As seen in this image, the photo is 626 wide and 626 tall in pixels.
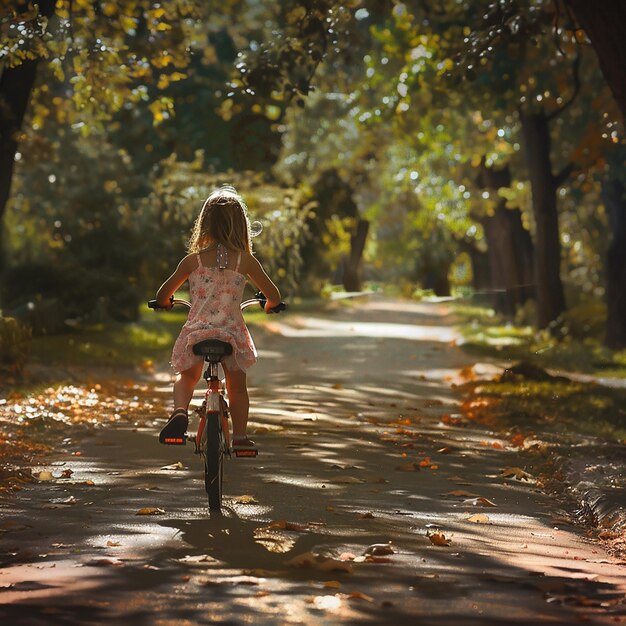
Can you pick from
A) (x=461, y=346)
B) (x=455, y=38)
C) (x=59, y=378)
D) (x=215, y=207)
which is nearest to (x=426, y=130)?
(x=461, y=346)

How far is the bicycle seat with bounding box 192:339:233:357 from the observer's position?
909cm

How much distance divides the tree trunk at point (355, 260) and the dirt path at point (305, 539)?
6563 cm

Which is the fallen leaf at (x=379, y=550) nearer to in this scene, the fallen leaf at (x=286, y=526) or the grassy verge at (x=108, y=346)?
the fallen leaf at (x=286, y=526)

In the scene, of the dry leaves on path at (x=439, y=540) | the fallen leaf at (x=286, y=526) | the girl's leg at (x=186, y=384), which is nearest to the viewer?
the dry leaves on path at (x=439, y=540)

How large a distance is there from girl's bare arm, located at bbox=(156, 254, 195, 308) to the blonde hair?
0.15 meters

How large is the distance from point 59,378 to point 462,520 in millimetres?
11216

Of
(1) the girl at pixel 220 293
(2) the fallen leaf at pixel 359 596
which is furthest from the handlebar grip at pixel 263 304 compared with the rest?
(2) the fallen leaf at pixel 359 596

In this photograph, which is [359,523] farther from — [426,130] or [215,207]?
[426,130]

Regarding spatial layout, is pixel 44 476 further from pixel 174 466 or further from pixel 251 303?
pixel 251 303

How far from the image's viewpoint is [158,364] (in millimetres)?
24047

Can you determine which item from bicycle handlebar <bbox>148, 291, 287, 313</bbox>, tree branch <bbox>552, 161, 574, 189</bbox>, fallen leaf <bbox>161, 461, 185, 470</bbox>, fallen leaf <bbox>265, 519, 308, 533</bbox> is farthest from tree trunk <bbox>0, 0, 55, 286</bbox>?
tree branch <bbox>552, 161, 574, 189</bbox>

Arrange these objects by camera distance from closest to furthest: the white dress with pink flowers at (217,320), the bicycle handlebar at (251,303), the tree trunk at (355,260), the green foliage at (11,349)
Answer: the white dress with pink flowers at (217,320)
the bicycle handlebar at (251,303)
the green foliage at (11,349)
the tree trunk at (355,260)

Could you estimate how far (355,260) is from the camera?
290 feet

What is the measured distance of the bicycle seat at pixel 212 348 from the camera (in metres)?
9.09
